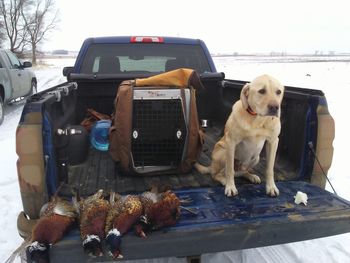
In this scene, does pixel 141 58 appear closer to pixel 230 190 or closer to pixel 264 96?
pixel 264 96

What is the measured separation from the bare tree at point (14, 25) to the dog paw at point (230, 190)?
4313cm

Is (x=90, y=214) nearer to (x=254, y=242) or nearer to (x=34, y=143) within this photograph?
(x=34, y=143)

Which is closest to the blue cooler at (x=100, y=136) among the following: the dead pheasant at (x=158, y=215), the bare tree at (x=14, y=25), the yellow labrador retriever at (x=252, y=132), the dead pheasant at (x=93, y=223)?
the yellow labrador retriever at (x=252, y=132)

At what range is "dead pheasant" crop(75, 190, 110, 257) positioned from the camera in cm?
204

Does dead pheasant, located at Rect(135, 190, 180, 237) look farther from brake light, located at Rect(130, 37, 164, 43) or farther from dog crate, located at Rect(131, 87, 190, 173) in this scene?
brake light, located at Rect(130, 37, 164, 43)

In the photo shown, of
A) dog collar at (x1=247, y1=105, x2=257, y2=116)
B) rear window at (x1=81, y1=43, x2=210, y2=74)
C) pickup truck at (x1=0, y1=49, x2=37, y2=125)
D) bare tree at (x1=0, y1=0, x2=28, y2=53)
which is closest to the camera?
dog collar at (x1=247, y1=105, x2=257, y2=116)

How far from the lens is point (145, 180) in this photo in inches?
123

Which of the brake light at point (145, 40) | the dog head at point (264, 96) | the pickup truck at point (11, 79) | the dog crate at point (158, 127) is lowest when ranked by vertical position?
the pickup truck at point (11, 79)

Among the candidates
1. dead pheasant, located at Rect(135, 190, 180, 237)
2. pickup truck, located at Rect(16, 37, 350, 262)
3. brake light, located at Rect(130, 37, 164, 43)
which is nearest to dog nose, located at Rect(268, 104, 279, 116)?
pickup truck, located at Rect(16, 37, 350, 262)

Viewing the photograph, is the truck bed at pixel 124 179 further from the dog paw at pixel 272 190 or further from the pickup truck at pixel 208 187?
the dog paw at pixel 272 190

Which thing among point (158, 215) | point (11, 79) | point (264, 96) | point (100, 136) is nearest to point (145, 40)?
point (100, 136)

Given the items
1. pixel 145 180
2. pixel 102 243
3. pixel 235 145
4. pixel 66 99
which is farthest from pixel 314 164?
pixel 66 99

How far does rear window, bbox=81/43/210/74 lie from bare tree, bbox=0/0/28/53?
40504 mm

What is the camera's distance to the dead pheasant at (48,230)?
201 cm
